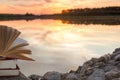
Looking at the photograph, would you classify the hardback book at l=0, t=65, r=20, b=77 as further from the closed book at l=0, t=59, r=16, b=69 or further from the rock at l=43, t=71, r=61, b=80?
the rock at l=43, t=71, r=61, b=80


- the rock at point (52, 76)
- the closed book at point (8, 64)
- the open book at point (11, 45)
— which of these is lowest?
the rock at point (52, 76)

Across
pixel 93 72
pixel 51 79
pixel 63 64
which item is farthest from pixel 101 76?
pixel 63 64

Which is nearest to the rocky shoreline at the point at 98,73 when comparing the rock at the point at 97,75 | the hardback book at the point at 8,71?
the rock at the point at 97,75

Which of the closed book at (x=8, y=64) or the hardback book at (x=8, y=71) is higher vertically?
the closed book at (x=8, y=64)

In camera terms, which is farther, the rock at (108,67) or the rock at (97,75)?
the rock at (108,67)

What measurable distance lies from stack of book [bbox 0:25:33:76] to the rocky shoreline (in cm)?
333

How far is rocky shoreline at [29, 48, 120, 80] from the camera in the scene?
33.5 feet

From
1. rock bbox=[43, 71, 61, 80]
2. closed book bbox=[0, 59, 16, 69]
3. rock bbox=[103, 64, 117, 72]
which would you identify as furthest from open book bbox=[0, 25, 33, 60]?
rock bbox=[103, 64, 117, 72]

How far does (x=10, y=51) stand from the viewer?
21.2 ft

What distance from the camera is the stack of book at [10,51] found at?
254 inches

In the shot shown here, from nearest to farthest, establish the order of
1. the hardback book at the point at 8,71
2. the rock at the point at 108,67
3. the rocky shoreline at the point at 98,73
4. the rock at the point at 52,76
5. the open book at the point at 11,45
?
the open book at the point at 11,45 < the hardback book at the point at 8,71 < the rocky shoreline at the point at 98,73 < the rock at the point at 52,76 < the rock at the point at 108,67

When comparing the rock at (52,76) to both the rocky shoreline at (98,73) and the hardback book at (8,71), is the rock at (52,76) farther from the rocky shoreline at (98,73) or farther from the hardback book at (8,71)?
the hardback book at (8,71)

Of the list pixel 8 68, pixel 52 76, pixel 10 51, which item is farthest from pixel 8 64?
pixel 52 76

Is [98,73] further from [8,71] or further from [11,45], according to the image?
[11,45]
